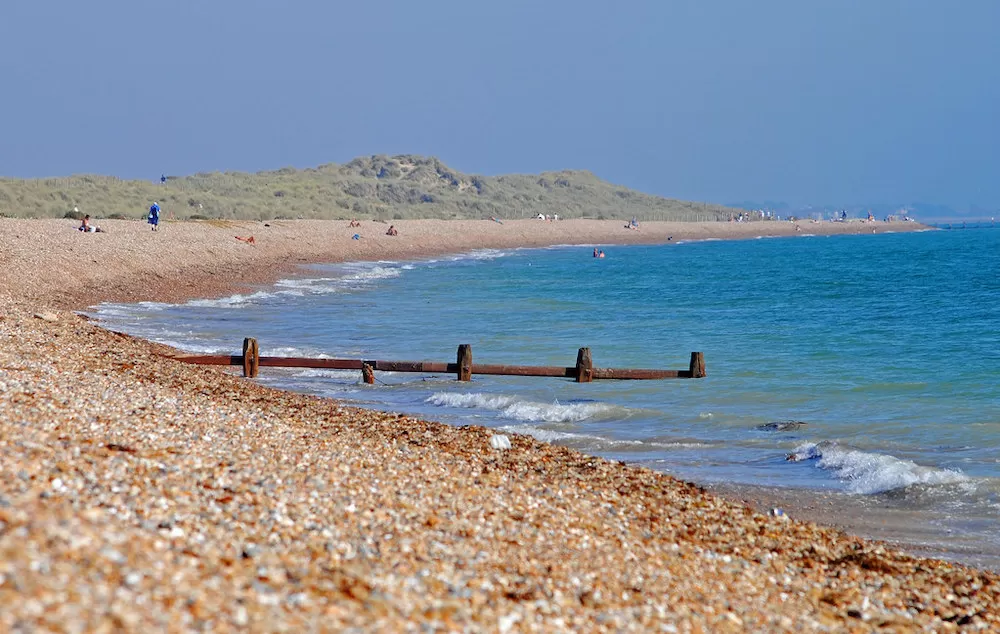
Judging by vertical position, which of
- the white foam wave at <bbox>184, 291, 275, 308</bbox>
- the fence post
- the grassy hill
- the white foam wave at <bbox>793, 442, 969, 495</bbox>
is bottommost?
the white foam wave at <bbox>793, 442, 969, 495</bbox>

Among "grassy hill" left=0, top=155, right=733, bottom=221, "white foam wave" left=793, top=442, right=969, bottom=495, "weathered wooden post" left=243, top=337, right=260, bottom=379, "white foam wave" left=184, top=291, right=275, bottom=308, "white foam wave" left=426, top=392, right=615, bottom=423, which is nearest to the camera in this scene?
"white foam wave" left=793, top=442, right=969, bottom=495

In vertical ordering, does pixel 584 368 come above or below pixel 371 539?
below

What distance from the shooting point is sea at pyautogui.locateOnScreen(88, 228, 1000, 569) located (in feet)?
36.3

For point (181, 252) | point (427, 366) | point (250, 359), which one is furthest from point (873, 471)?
point (181, 252)

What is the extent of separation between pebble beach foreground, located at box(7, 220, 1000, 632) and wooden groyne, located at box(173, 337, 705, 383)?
460cm

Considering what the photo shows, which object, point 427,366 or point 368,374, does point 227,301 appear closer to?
point 368,374

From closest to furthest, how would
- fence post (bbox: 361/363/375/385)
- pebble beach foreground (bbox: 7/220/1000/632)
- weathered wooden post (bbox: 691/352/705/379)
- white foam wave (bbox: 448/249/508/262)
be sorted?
→ pebble beach foreground (bbox: 7/220/1000/632), fence post (bbox: 361/363/375/385), weathered wooden post (bbox: 691/352/705/379), white foam wave (bbox: 448/249/508/262)

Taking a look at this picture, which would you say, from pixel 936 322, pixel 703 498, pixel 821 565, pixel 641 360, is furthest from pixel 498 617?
pixel 936 322

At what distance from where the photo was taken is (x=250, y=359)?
16844mm

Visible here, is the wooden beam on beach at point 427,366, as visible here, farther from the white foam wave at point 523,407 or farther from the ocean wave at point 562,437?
the ocean wave at point 562,437

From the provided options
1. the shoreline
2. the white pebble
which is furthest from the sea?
the shoreline

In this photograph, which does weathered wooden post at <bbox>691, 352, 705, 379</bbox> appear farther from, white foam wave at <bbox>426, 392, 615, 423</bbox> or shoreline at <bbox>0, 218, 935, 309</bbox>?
shoreline at <bbox>0, 218, 935, 309</bbox>

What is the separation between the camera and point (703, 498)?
959cm

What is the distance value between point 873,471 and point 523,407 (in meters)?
5.41
